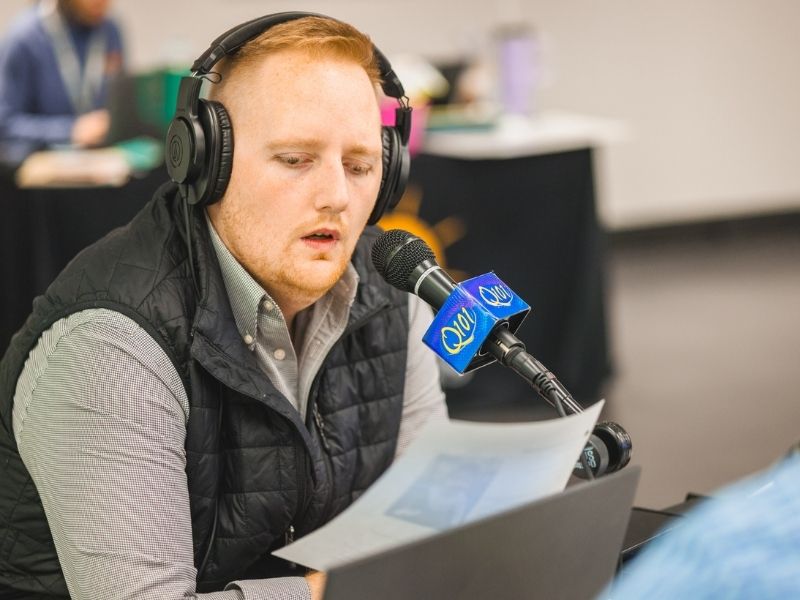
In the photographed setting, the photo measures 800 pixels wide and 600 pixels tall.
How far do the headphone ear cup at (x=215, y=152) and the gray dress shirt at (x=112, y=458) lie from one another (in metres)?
0.17

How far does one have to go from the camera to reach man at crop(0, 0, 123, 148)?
4.10 metres

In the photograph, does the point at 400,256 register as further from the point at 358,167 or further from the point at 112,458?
the point at 112,458

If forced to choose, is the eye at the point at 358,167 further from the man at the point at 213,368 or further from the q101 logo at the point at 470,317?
the q101 logo at the point at 470,317

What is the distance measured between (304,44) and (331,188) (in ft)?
0.53

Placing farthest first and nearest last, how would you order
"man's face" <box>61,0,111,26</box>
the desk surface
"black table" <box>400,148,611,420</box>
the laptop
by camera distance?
"man's face" <box>61,0,111,26</box>, the desk surface, "black table" <box>400,148,611,420</box>, the laptop

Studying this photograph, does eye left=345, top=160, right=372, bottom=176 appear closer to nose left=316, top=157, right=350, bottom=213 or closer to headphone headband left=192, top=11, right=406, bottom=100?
nose left=316, top=157, right=350, bottom=213

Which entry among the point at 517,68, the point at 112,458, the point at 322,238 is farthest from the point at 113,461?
the point at 517,68

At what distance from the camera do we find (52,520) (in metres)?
1.15

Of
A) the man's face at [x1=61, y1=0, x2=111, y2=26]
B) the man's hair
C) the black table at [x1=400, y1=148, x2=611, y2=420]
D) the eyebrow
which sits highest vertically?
the man's face at [x1=61, y1=0, x2=111, y2=26]

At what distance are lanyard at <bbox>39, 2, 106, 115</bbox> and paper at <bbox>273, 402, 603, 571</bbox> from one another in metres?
3.60

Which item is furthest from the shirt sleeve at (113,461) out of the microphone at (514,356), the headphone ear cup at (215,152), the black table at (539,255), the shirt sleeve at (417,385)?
the black table at (539,255)

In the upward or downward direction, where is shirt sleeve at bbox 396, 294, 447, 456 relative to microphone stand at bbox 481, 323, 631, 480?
downward

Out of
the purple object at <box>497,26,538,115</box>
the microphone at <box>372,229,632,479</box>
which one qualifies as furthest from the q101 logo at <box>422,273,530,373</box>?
the purple object at <box>497,26,538,115</box>

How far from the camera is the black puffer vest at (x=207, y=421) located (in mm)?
1201
